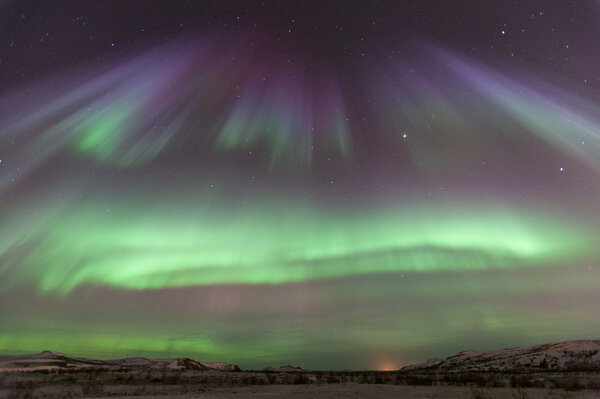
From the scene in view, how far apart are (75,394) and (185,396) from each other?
26.5ft

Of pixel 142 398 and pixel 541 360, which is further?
pixel 541 360

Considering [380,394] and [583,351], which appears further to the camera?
[583,351]

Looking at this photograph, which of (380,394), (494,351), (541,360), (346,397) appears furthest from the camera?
(494,351)

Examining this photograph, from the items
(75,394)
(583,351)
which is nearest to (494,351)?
(583,351)

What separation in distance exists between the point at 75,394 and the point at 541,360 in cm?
8690

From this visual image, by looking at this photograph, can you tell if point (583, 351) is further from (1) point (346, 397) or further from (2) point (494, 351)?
(1) point (346, 397)

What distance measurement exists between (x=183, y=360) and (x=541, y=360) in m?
82.9

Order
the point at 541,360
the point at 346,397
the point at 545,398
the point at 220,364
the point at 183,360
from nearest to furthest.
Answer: the point at 545,398 → the point at 346,397 → the point at 541,360 → the point at 183,360 → the point at 220,364

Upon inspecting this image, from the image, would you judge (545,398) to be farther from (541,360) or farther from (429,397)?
(541,360)

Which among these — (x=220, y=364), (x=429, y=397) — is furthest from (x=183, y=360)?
(x=429, y=397)

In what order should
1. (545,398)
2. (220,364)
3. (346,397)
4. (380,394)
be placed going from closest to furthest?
(545,398), (346,397), (380,394), (220,364)

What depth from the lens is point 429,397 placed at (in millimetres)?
28891

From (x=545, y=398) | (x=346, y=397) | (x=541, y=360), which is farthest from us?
(x=541, y=360)

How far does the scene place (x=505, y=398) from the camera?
2875cm
